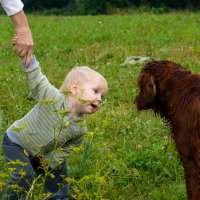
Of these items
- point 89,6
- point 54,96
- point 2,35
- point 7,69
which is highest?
point 54,96

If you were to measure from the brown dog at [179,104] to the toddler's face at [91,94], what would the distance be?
32 cm

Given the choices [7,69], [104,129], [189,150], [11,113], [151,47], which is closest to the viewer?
[189,150]

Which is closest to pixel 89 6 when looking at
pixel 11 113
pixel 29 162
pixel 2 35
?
pixel 2 35

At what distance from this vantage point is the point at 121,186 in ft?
17.1

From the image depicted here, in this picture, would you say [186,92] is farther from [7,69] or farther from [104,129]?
[7,69]

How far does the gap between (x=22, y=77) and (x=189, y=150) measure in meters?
6.42

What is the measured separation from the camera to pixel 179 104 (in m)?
3.98

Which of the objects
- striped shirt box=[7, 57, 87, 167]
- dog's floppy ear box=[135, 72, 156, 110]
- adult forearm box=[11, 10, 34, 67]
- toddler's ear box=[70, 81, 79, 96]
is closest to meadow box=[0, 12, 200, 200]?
adult forearm box=[11, 10, 34, 67]

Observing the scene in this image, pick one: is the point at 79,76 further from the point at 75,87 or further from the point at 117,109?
the point at 117,109

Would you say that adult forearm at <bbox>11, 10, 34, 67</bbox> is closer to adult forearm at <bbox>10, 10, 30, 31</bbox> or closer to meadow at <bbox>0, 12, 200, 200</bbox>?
adult forearm at <bbox>10, 10, 30, 31</bbox>

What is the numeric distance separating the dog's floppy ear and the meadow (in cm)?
45

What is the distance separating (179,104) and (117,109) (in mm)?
3681

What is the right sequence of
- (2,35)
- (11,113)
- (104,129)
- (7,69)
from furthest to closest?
1. (2,35)
2. (7,69)
3. (11,113)
4. (104,129)

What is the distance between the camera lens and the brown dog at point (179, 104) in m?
3.88
